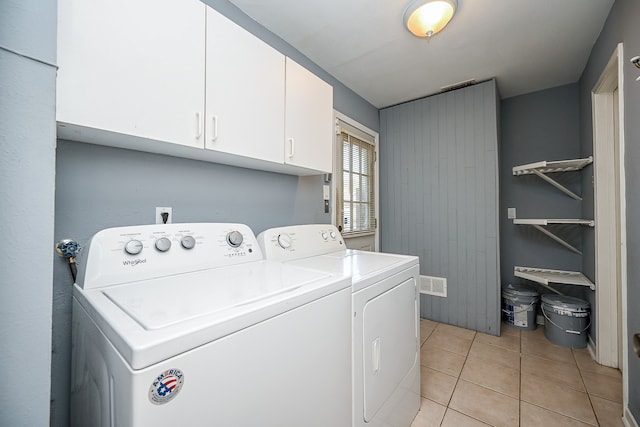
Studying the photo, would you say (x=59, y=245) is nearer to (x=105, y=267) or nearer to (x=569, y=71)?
(x=105, y=267)

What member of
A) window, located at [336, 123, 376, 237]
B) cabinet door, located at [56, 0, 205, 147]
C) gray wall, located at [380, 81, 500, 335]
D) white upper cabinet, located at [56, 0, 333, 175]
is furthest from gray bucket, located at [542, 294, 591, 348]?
cabinet door, located at [56, 0, 205, 147]

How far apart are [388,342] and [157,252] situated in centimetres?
113

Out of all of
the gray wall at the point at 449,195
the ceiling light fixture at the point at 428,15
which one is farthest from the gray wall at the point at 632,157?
the gray wall at the point at 449,195

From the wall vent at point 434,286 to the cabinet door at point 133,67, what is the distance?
2.68 metres

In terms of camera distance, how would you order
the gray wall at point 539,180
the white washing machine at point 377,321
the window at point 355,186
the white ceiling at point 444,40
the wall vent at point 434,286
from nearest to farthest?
the white washing machine at point 377,321
the white ceiling at point 444,40
the window at point 355,186
the gray wall at point 539,180
the wall vent at point 434,286

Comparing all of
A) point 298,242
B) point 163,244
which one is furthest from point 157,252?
point 298,242

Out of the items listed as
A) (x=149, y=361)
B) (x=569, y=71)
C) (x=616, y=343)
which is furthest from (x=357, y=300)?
(x=569, y=71)

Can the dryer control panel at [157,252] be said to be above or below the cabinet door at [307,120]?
below

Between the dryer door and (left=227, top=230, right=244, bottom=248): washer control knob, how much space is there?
2.29 ft

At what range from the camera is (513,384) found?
1.83 m

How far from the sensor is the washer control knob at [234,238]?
1300 millimetres

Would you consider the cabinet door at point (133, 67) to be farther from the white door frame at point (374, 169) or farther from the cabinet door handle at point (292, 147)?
the white door frame at point (374, 169)

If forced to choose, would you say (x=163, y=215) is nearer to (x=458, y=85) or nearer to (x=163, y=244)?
(x=163, y=244)

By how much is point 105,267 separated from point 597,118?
10.9ft
